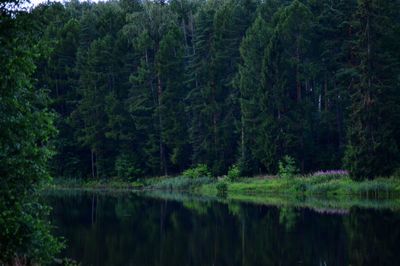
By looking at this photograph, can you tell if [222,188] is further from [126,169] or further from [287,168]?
[126,169]

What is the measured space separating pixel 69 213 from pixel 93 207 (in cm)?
427

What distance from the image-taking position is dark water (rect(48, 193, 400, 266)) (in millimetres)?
20312

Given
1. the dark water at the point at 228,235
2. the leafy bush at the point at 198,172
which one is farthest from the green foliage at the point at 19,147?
the leafy bush at the point at 198,172

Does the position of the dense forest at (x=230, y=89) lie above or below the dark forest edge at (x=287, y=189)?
above

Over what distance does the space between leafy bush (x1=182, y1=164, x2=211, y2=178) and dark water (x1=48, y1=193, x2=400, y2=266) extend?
2034 cm

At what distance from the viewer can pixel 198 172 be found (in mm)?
59562

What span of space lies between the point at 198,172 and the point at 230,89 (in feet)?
35.7

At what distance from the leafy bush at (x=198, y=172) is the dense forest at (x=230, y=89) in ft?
3.33

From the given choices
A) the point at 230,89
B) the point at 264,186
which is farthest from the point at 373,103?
the point at 230,89

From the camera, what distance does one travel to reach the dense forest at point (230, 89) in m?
47.7

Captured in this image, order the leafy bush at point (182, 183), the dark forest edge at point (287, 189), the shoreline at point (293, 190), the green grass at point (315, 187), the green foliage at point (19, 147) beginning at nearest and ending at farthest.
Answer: the green foliage at point (19, 147) < the shoreline at point (293, 190) < the dark forest edge at point (287, 189) < the green grass at point (315, 187) < the leafy bush at point (182, 183)

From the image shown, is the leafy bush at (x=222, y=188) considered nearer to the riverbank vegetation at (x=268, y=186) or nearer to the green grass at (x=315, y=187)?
the riverbank vegetation at (x=268, y=186)

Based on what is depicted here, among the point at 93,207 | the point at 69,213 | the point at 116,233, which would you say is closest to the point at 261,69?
the point at 93,207

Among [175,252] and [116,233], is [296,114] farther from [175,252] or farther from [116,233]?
[175,252]
